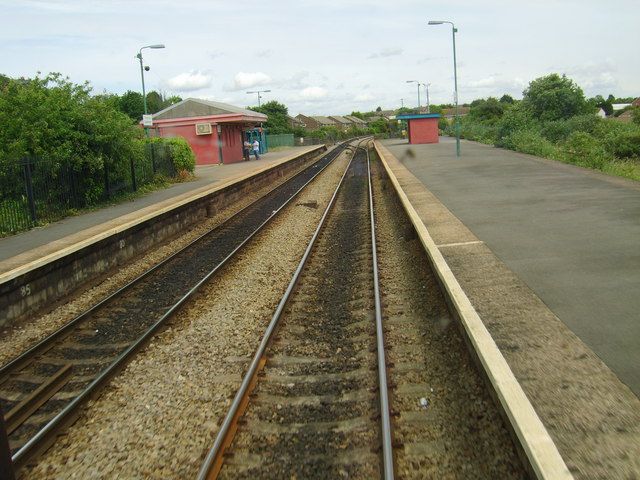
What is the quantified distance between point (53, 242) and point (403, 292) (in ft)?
A: 22.1

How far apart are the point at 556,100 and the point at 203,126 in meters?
31.7

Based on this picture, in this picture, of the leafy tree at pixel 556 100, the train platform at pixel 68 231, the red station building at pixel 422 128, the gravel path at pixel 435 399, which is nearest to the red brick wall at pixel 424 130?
the red station building at pixel 422 128

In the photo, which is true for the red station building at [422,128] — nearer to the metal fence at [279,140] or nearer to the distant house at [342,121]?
the metal fence at [279,140]

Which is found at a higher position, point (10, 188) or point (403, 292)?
point (10, 188)

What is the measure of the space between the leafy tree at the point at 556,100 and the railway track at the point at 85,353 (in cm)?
4599

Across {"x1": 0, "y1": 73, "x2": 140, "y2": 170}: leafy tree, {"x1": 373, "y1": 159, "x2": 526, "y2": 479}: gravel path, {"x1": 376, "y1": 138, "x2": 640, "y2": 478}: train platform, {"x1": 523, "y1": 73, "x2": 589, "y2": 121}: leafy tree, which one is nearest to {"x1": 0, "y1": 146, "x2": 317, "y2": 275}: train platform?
{"x1": 0, "y1": 73, "x2": 140, "y2": 170}: leafy tree

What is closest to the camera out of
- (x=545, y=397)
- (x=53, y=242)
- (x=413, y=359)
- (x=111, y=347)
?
(x=545, y=397)

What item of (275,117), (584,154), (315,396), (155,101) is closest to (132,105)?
(155,101)

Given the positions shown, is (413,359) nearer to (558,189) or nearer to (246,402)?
(246,402)

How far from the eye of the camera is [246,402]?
479 centimetres

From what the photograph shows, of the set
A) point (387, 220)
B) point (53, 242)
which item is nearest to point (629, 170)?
point (387, 220)

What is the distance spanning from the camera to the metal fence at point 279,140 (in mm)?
59875

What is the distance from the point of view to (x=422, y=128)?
4747cm

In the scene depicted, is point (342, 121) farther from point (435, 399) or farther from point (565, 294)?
point (435, 399)
